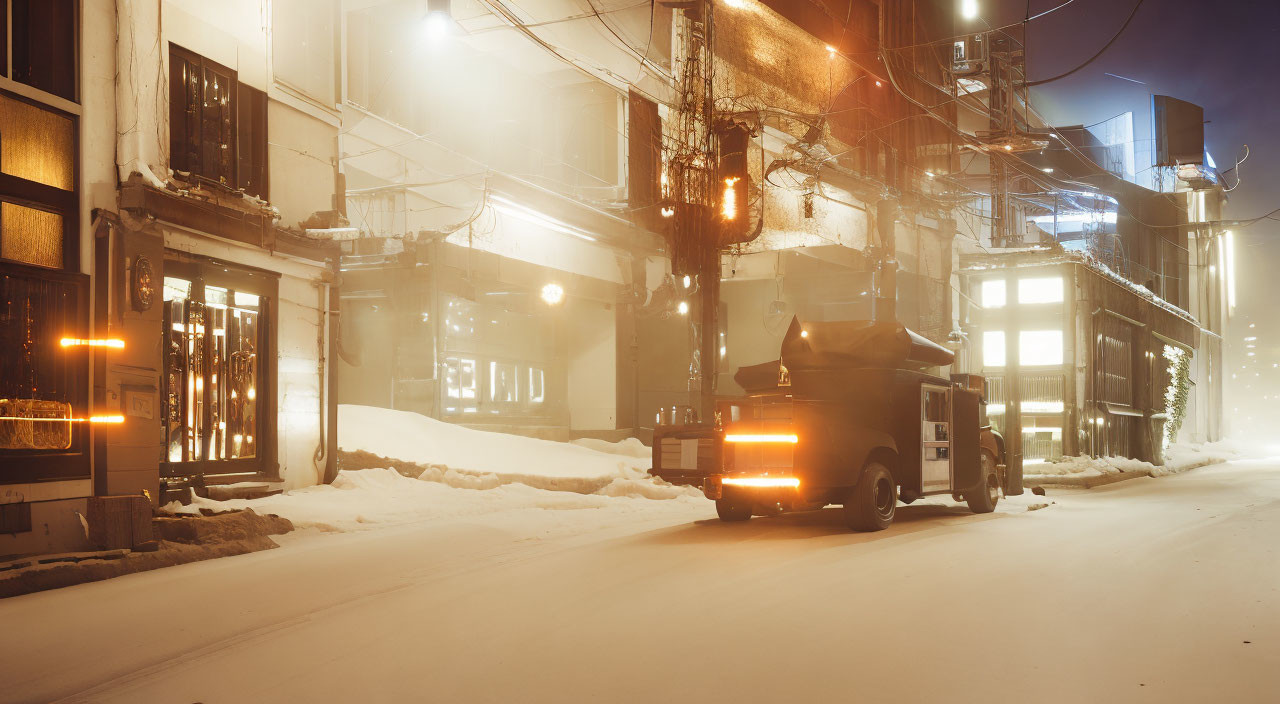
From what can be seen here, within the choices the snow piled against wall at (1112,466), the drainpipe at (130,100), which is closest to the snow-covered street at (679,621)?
the drainpipe at (130,100)

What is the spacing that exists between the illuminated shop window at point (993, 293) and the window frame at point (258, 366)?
22.2 m

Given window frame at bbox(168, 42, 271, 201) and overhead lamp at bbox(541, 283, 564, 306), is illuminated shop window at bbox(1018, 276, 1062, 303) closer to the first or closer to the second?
overhead lamp at bbox(541, 283, 564, 306)

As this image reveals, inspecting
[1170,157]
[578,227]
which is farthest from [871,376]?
[1170,157]

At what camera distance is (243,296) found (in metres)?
15.4

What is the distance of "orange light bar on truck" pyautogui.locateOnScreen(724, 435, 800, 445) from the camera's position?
1206 centimetres

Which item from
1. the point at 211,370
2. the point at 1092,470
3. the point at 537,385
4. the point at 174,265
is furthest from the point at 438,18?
the point at 1092,470

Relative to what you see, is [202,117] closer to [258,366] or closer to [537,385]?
[258,366]

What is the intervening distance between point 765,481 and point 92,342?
8.15m

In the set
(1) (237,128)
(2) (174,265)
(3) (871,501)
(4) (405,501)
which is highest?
(1) (237,128)

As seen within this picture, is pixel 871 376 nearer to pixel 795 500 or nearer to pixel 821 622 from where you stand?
pixel 795 500

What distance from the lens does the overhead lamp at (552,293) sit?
26344 mm

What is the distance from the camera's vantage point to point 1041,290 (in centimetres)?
2981

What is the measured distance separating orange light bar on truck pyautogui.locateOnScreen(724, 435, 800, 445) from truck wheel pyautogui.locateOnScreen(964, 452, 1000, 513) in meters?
5.05

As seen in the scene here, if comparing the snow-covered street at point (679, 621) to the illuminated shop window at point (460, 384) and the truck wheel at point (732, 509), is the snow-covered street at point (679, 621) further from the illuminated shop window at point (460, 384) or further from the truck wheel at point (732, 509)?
the illuminated shop window at point (460, 384)
